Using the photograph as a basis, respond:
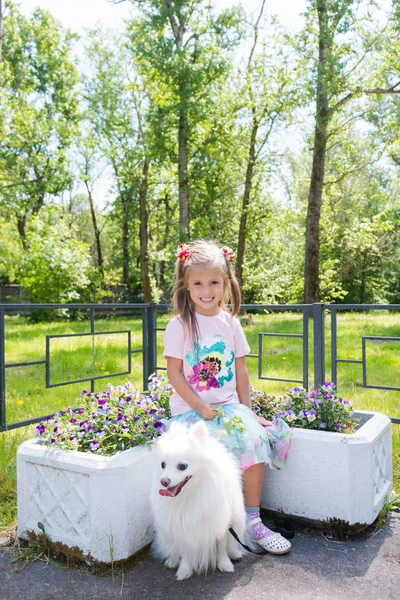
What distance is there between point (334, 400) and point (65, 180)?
57.9 feet

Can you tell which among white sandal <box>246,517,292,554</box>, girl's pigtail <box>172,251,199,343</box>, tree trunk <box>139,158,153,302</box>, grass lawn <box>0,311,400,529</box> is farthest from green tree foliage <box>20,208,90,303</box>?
white sandal <box>246,517,292,554</box>

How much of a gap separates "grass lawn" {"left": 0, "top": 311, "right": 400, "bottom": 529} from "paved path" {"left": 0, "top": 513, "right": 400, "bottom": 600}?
71 centimetres

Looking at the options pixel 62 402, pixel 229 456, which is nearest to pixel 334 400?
pixel 229 456

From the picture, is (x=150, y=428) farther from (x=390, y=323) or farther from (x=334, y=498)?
(x=390, y=323)

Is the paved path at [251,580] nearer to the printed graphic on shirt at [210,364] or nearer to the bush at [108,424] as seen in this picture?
the bush at [108,424]

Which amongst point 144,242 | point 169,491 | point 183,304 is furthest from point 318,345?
point 144,242

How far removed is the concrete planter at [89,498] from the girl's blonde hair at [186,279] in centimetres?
77

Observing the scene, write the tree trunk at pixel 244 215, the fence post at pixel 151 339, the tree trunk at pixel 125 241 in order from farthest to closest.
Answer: the tree trunk at pixel 125 241
the tree trunk at pixel 244 215
the fence post at pixel 151 339

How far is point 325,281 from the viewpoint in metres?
18.0

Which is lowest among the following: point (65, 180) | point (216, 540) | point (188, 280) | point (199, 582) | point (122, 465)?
point (199, 582)

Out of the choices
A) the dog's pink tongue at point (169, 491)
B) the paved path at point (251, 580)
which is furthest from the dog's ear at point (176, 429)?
the paved path at point (251, 580)

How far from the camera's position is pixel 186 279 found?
3.03 meters

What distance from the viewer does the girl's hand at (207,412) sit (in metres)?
2.75

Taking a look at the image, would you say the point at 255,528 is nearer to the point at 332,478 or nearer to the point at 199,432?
the point at 332,478
